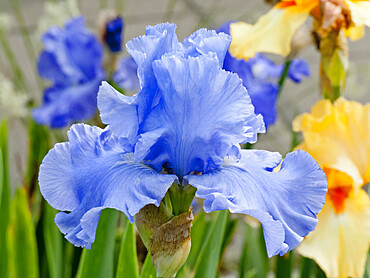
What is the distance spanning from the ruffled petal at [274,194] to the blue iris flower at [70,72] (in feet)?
2.14

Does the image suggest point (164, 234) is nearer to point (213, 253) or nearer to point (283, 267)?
point (213, 253)

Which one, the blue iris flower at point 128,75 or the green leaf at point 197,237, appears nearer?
the green leaf at point 197,237

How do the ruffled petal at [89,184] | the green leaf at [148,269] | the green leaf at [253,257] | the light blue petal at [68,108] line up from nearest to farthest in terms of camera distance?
the ruffled petal at [89,184] < the green leaf at [148,269] < the green leaf at [253,257] < the light blue petal at [68,108]

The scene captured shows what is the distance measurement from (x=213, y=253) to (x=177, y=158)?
0.18 meters

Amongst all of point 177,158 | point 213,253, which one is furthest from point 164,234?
point 213,253

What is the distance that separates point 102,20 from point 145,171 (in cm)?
75

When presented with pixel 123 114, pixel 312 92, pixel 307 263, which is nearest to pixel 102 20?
pixel 307 263

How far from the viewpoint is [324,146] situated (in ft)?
1.69

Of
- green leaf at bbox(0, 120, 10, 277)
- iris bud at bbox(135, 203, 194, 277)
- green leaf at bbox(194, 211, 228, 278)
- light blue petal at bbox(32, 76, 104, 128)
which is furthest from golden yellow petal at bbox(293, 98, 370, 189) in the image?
light blue petal at bbox(32, 76, 104, 128)

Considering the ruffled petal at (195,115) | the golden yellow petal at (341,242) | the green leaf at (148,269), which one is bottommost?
the golden yellow petal at (341,242)

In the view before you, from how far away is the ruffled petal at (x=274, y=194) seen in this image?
0.31 metres

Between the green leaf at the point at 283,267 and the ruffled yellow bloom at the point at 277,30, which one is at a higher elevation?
the ruffled yellow bloom at the point at 277,30

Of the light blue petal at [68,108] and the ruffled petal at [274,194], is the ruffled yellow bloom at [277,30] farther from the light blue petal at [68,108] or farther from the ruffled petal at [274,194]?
the light blue petal at [68,108]

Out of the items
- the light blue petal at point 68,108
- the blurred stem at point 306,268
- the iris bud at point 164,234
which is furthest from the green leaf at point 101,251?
the light blue petal at point 68,108
